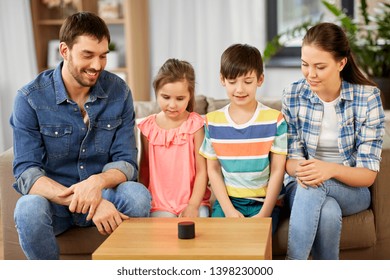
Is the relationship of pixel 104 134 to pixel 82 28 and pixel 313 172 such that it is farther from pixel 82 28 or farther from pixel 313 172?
pixel 313 172

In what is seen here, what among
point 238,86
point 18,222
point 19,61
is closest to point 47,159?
point 18,222

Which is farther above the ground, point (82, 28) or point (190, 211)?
point (82, 28)

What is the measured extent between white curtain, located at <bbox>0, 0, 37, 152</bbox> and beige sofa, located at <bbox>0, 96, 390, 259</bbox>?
7.17 ft

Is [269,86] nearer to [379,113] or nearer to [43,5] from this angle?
[43,5]

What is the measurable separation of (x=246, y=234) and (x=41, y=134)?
0.86 m

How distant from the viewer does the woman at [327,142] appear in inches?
96.0

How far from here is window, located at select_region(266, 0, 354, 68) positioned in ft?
15.9

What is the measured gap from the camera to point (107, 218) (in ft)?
7.78

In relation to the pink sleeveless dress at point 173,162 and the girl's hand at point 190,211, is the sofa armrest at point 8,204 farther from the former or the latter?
the girl's hand at point 190,211

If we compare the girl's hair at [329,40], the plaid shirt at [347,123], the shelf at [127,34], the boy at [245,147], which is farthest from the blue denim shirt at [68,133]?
the shelf at [127,34]

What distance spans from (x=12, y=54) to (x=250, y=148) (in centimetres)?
275

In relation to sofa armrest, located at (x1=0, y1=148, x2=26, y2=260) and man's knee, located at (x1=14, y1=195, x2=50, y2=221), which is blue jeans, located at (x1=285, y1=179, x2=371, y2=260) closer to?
man's knee, located at (x1=14, y1=195, x2=50, y2=221)

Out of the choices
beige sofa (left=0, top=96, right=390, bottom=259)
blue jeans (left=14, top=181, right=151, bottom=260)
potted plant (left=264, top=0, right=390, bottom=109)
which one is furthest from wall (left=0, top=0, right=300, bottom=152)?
blue jeans (left=14, top=181, right=151, bottom=260)

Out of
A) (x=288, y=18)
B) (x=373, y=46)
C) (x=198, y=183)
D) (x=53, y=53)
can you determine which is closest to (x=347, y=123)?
(x=198, y=183)
